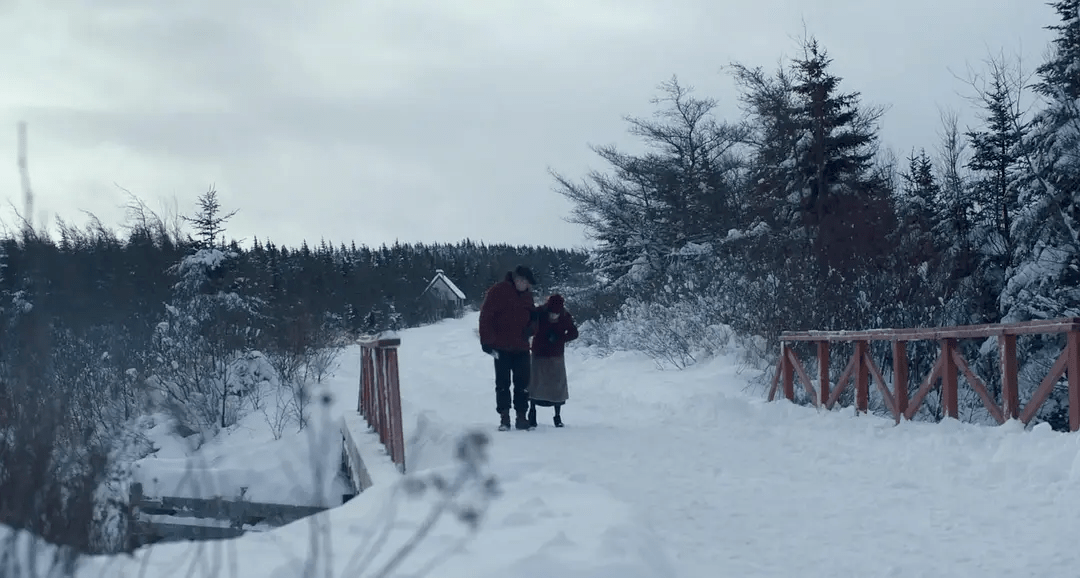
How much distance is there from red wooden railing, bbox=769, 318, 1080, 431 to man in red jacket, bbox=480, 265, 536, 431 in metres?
3.58

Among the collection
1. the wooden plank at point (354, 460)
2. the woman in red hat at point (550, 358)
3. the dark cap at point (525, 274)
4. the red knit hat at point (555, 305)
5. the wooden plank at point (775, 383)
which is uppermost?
the dark cap at point (525, 274)

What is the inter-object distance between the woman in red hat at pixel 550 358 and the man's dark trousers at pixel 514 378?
0.27 metres

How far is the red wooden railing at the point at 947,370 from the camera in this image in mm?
7602

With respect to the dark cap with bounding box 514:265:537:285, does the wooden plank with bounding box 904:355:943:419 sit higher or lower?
lower

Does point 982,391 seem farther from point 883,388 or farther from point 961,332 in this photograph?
point 883,388

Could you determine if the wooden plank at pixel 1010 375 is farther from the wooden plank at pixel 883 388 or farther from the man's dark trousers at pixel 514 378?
the man's dark trousers at pixel 514 378

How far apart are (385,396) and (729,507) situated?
4.10 m

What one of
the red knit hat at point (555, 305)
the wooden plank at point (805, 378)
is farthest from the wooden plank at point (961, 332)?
the red knit hat at point (555, 305)

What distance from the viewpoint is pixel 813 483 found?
23.4 feet

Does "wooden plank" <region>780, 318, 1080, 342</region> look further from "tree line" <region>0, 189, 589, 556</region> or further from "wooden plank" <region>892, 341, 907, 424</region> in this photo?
"tree line" <region>0, 189, 589, 556</region>

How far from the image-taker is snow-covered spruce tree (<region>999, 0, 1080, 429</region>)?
1964 cm

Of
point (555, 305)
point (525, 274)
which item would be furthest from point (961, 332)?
point (525, 274)

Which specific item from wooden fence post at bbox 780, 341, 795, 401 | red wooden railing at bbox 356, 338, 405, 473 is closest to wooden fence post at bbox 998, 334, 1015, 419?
wooden fence post at bbox 780, 341, 795, 401

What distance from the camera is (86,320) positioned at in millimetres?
A: 20828
